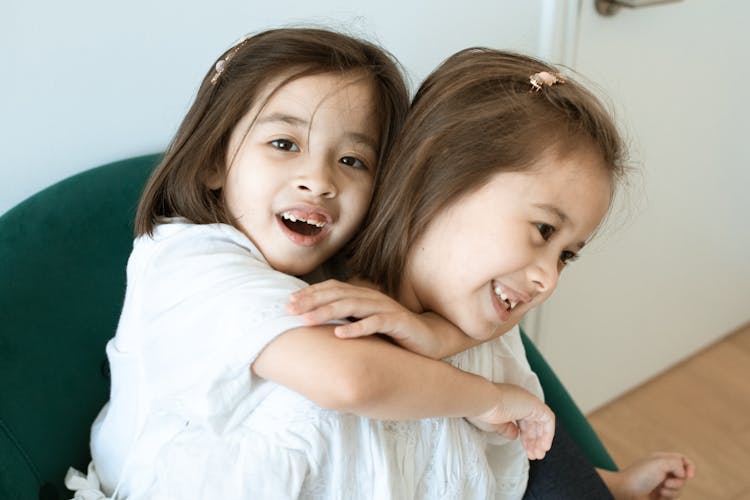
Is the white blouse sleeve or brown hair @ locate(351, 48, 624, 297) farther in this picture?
brown hair @ locate(351, 48, 624, 297)

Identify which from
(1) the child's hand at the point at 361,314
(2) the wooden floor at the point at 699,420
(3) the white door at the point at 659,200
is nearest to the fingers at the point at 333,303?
(1) the child's hand at the point at 361,314

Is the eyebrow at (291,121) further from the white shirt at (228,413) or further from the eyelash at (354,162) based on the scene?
the white shirt at (228,413)

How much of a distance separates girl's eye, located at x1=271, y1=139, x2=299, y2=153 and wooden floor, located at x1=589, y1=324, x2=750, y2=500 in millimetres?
1468

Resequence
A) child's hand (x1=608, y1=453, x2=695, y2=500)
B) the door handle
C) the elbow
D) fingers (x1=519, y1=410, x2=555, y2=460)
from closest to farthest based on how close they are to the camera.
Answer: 1. the elbow
2. fingers (x1=519, y1=410, x2=555, y2=460)
3. child's hand (x1=608, y1=453, x2=695, y2=500)
4. the door handle

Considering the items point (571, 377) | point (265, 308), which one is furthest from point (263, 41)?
point (571, 377)

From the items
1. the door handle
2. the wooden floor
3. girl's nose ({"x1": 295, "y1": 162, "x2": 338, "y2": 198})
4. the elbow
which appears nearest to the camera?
the elbow

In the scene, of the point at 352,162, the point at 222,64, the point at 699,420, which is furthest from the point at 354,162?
the point at 699,420

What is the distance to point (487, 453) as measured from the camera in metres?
1.08

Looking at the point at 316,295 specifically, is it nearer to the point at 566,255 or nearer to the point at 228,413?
the point at 228,413

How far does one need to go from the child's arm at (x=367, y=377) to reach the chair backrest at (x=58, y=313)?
0.38 meters

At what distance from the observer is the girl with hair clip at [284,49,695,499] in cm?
88

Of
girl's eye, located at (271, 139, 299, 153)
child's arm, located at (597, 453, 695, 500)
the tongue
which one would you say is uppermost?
girl's eye, located at (271, 139, 299, 153)

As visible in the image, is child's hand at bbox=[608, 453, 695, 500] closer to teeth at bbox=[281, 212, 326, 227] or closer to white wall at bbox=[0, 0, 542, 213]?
teeth at bbox=[281, 212, 326, 227]

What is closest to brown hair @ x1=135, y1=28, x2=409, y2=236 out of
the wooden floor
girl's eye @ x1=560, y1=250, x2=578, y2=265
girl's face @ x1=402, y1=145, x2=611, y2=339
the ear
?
the ear
